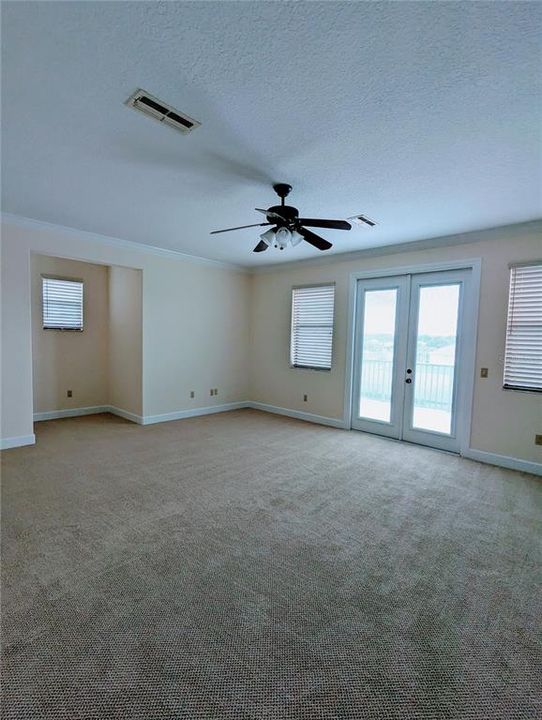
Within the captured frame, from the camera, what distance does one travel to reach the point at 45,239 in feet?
14.3

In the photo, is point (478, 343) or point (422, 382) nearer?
point (478, 343)

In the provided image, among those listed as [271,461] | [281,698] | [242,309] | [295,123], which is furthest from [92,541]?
[242,309]

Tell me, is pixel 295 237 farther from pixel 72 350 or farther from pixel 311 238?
pixel 72 350

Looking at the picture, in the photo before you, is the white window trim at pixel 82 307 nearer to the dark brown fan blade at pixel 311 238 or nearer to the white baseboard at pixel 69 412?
the white baseboard at pixel 69 412

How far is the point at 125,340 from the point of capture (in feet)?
19.2

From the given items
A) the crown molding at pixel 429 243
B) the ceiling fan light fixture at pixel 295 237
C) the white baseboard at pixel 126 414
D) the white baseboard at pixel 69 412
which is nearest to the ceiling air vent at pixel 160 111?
the ceiling fan light fixture at pixel 295 237

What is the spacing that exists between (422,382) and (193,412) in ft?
12.3

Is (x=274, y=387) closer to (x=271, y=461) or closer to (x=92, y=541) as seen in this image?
(x=271, y=461)

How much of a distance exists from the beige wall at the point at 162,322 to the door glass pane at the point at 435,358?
11.2 feet

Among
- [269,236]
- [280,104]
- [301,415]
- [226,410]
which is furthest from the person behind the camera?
[226,410]

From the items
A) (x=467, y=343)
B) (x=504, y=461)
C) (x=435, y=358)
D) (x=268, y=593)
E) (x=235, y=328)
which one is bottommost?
(x=268, y=593)

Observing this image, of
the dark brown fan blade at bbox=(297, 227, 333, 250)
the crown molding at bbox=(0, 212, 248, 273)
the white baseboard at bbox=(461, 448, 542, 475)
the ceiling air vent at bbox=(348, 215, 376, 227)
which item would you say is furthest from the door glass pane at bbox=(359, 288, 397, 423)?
the crown molding at bbox=(0, 212, 248, 273)

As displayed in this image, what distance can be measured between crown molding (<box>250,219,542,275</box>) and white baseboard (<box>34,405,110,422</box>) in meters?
4.06

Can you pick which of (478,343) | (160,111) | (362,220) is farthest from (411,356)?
(160,111)
